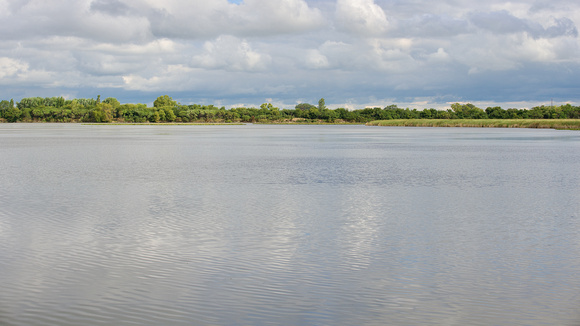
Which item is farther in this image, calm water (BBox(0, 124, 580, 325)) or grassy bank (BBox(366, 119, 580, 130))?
grassy bank (BBox(366, 119, 580, 130))

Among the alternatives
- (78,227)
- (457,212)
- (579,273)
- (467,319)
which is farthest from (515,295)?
(78,227)

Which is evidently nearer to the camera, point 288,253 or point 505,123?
point 288,253

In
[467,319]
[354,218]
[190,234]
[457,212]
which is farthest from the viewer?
[457,212]

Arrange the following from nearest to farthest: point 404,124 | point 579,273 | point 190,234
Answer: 1. point 579,273
2. point 190,234
3. point 404,124

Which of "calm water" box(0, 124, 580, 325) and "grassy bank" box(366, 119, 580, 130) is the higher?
"grassy bank" box(366, 119, 580, 130)

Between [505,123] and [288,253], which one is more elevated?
[505,123]

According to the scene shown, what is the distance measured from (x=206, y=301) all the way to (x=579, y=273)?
6.70 m

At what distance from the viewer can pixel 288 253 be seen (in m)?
12.2

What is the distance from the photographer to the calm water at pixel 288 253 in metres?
8.59

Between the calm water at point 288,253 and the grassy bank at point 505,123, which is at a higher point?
the grassy bank at point 505,123

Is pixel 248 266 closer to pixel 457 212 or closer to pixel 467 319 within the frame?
pixel 467 319

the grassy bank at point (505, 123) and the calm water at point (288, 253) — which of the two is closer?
the calm water at point (288, 253)

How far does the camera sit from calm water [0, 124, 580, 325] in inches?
338

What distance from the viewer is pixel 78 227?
15.0 meters
